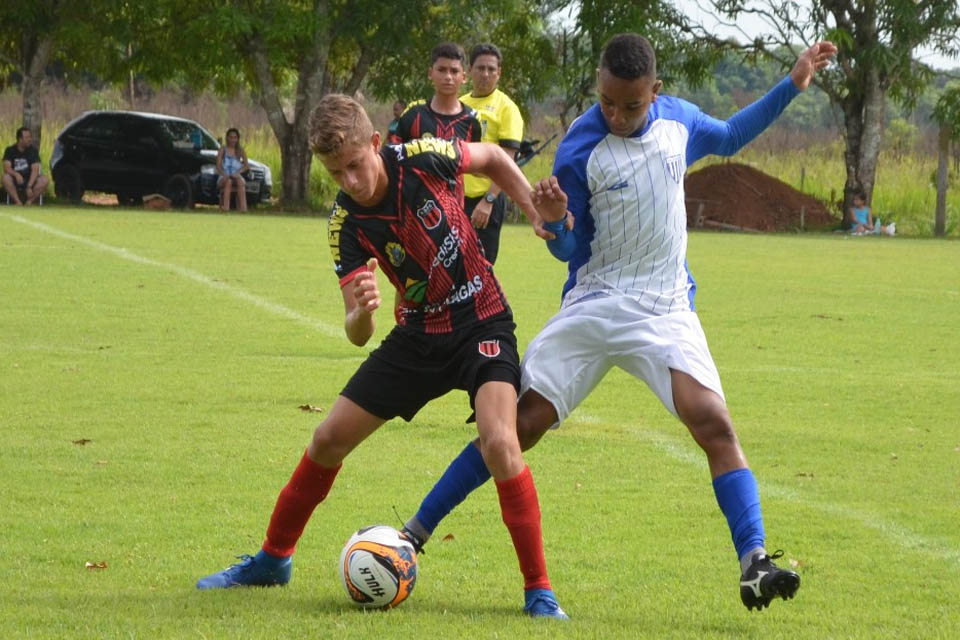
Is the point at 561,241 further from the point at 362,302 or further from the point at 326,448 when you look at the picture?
the point at 326,448

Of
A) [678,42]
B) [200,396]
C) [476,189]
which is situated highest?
[678,42]

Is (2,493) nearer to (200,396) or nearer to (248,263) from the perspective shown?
(200,396)

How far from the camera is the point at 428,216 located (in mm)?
4680

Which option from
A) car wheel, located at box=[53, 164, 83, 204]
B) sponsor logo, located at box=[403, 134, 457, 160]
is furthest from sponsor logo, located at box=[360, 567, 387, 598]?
car wheel, located at box=[53, 164, 83, 204]

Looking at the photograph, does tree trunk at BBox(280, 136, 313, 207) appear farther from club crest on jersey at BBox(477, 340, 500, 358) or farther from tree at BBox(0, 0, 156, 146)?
club crest on jersey at BBox(477, 340, 500, 358)

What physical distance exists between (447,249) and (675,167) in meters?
0.86

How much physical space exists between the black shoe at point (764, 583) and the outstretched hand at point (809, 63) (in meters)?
1.84

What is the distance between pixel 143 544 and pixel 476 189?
4.62m

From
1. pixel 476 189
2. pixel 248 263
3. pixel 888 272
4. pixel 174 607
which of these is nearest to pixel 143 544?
pixel 174 607

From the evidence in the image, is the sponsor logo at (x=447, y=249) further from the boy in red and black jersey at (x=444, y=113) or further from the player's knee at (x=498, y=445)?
the boy in red and black jersey at (x=444, y=113)

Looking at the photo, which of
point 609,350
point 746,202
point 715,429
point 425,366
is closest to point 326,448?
point 425,366

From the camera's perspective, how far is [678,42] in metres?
30.5

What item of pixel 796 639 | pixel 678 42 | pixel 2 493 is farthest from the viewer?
pixel 678 42

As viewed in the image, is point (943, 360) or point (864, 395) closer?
point (864, 395)
